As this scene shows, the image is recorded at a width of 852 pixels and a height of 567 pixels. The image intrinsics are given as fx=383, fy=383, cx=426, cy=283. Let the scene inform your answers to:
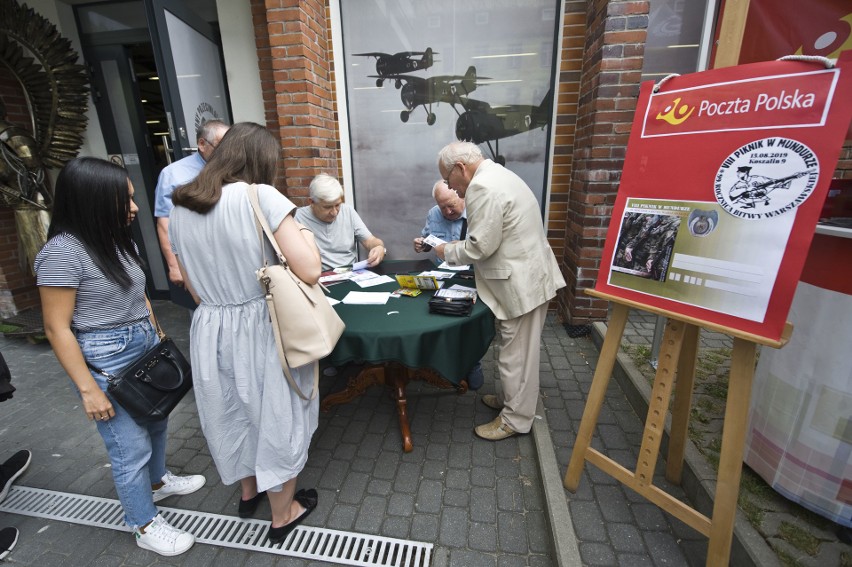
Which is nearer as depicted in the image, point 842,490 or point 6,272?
point 842,490

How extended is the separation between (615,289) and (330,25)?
4.00 metres

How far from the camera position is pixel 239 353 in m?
1.57

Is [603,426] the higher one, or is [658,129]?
[658,129]

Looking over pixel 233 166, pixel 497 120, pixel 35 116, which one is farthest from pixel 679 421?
pixel 35 116

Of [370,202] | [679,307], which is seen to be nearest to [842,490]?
[679,307]

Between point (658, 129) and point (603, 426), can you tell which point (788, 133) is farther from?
point (603, 426)

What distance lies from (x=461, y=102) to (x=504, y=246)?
2.53m

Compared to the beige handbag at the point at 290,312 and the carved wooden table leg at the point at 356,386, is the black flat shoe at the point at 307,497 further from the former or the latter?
the beige handbag at the point at 290,312

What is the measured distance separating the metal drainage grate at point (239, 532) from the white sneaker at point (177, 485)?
76 millimetres

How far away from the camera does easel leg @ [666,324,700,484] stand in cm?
185

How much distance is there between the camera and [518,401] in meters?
2.40

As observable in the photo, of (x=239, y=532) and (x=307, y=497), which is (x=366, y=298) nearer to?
(x=307, y=497)

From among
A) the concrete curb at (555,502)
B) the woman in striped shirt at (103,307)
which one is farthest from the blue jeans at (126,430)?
the concrete curb at (555,502)

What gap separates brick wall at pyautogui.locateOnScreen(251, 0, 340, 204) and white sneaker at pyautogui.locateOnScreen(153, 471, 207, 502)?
8.52ft
